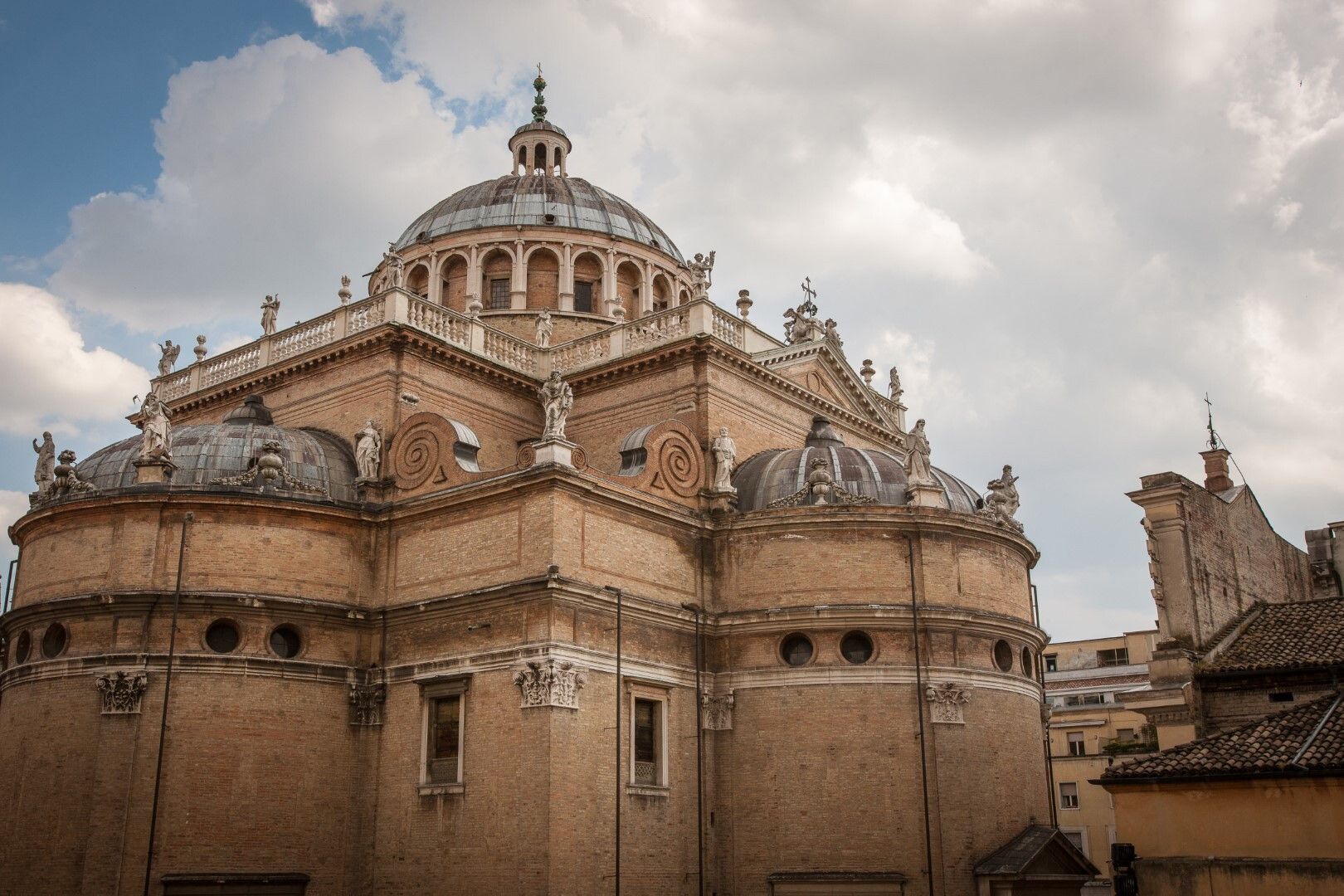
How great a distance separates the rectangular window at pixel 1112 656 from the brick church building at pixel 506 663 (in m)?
28.1

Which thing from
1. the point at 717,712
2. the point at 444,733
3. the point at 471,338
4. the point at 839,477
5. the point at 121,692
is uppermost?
the point at 471,338

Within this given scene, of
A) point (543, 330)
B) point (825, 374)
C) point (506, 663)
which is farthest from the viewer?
point (825, 374)

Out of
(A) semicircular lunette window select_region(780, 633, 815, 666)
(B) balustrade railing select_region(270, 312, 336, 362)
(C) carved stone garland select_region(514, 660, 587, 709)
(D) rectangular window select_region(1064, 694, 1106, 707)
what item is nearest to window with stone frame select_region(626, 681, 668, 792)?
(C) carved stone garland select_region(514, 660, 587, 709)

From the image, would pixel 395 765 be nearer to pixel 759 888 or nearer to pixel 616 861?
pixel 616 861

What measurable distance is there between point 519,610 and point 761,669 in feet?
19.0

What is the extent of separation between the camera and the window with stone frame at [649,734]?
26922 millimetres

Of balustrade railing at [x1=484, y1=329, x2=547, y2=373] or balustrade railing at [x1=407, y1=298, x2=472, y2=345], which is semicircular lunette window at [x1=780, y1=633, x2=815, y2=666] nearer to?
balustrade railing at [x1=484, y1=329, x2=547, y2=373]

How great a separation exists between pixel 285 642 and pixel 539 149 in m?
23.2

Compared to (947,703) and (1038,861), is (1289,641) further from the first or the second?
(947,703)

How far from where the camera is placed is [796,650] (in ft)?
95.0

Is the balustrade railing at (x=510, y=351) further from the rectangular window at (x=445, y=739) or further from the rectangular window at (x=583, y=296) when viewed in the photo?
the rectangular window at (x=445, y=739)

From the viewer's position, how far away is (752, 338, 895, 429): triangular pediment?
115 ft

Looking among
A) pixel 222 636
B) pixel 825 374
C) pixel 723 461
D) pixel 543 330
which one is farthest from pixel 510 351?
pixel 222 636

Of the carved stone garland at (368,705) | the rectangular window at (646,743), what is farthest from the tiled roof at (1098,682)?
the carved stone garland at (368,705)
